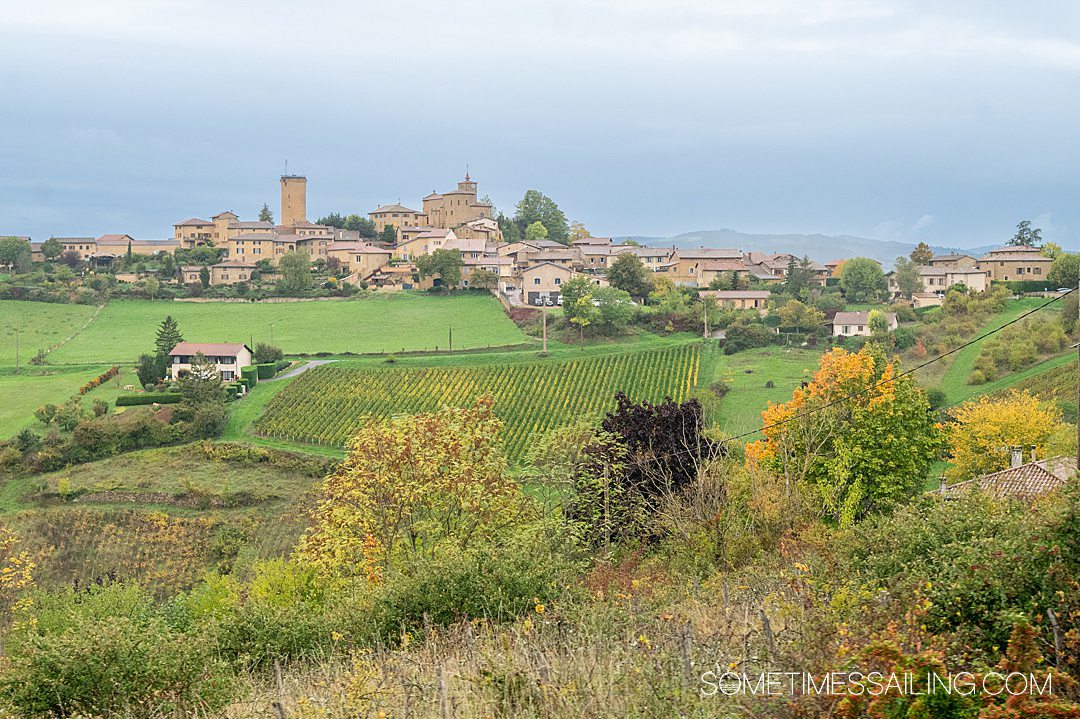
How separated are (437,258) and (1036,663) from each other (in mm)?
68255

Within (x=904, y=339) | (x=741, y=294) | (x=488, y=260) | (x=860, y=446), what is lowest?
(x=860, y=446)

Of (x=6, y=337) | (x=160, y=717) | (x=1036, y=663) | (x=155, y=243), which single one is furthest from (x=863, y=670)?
(x=155, y=243)

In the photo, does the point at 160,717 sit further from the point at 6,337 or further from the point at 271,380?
the point at 6,337

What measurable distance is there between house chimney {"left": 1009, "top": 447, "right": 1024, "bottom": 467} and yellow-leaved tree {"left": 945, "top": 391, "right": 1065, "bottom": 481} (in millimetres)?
601

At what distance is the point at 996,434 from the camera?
90.4ft

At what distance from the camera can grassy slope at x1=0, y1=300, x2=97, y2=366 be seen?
57594mm

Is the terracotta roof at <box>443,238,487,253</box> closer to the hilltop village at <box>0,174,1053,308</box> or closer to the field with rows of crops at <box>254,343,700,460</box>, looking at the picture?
the hilltop village at <box>0,174,1053,308</box>

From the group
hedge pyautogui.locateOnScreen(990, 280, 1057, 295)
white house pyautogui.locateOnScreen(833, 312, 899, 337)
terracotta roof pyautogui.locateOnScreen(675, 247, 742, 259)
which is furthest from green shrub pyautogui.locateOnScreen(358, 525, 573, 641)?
terracotta roof pyautogui.locateOnScreen(675, 247, 742, 259)

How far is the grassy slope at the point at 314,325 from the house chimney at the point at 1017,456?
3408 cm

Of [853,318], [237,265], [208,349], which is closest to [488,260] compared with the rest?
[237,265]

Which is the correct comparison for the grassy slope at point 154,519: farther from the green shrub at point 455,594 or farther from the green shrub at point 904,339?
the green shrub at point 904,339

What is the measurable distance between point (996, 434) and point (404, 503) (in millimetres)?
18200

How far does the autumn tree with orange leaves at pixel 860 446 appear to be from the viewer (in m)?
21.3

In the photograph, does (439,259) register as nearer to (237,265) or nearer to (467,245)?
(467,245)
